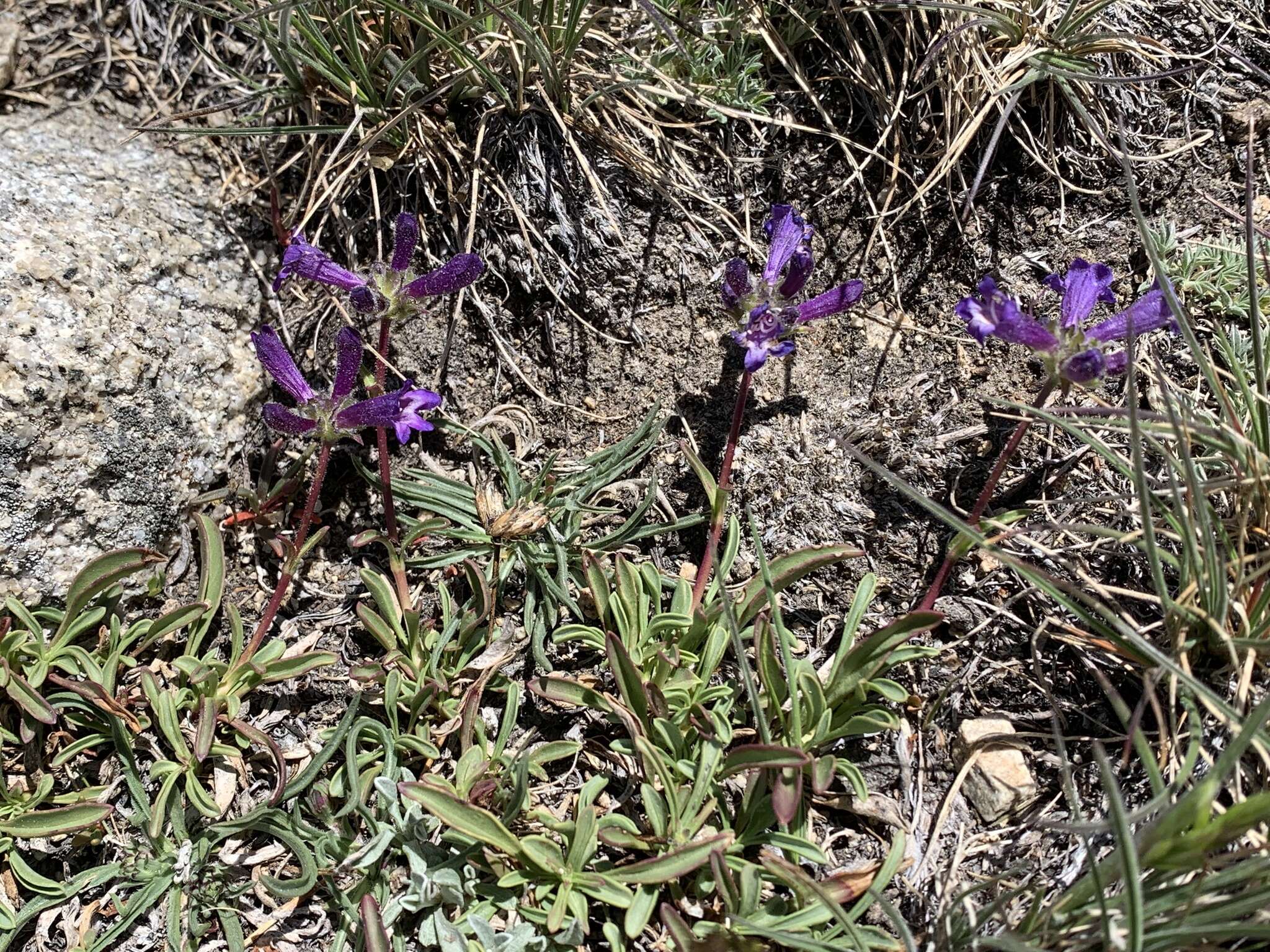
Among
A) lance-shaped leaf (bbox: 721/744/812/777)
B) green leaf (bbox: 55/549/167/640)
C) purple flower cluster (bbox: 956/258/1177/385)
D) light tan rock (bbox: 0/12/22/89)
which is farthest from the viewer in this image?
light tan rock (bbox: 0/12/22/89)

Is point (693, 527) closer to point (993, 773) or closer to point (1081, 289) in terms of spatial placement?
point (993, 773)

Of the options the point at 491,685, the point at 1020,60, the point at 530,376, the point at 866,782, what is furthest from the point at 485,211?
the point at 866,782

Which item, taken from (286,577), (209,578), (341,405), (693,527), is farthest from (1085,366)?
(209,578)

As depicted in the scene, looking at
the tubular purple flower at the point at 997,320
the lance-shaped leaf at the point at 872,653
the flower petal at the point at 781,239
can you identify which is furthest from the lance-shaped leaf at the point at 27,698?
the tubular purple flower at the point at 997,320

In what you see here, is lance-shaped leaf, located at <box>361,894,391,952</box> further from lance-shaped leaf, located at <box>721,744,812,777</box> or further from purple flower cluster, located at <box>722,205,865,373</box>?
purple flower cluster, located at <box>722,205,865,373</box>

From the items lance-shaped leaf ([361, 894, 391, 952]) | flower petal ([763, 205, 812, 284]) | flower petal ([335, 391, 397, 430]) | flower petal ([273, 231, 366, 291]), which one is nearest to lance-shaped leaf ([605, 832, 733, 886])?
lance-shaped leaf ([361, 894, 391, 952])

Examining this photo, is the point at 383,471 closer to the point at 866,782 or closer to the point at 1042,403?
the point at 866,782
